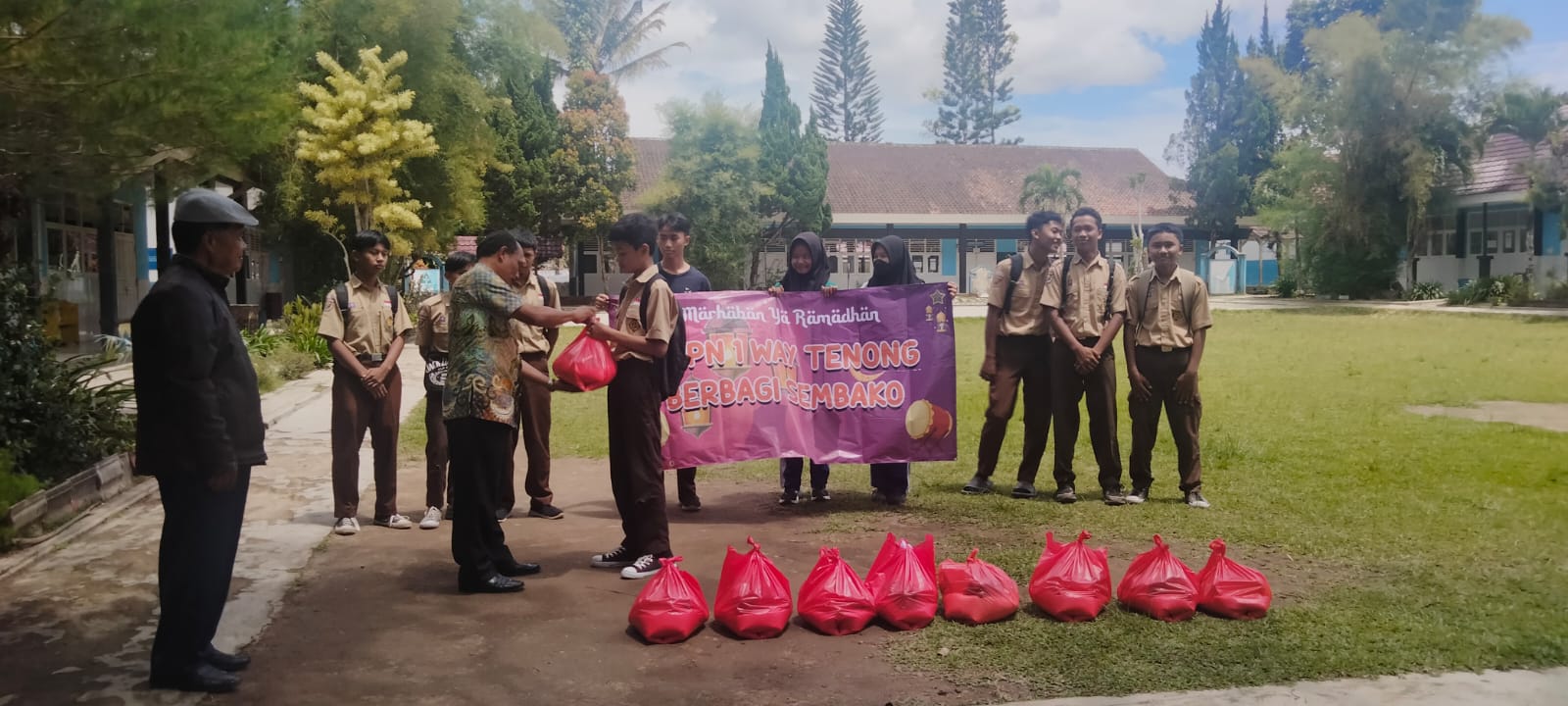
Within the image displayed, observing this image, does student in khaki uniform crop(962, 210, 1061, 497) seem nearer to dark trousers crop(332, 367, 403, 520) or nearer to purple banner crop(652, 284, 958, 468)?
purple banner crop(652, 284, 958, 468)

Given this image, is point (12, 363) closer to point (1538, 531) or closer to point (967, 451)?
point (967, 451)

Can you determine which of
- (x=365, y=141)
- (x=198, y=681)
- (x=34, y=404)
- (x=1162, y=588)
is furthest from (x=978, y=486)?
(x=365, y=141)

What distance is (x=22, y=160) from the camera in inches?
300

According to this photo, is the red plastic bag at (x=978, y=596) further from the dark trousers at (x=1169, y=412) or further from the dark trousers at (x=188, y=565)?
the dark trousers at (x=188, y=565)

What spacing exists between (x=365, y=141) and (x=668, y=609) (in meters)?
21.3

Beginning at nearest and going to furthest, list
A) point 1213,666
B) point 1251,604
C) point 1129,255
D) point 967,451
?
1. point 1213,666
2. point 1251,604
3. point 967,451
4. point 1129,255

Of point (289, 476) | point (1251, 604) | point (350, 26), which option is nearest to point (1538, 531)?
point (1251, 604)

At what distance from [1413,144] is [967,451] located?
31.8m

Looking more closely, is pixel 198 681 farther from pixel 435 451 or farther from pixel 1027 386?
pixel 1027 386

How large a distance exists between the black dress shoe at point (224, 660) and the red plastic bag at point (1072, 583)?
3.10 metres

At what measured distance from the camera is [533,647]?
446cm

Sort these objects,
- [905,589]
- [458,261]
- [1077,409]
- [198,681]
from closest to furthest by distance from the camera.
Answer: [198,681] < [905,589] < [458,261] < [1077,409]

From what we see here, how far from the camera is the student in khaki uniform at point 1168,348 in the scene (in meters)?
6.92

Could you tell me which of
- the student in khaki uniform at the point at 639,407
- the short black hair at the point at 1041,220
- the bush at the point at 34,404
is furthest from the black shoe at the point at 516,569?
the short black hair at the point at 1041,220
